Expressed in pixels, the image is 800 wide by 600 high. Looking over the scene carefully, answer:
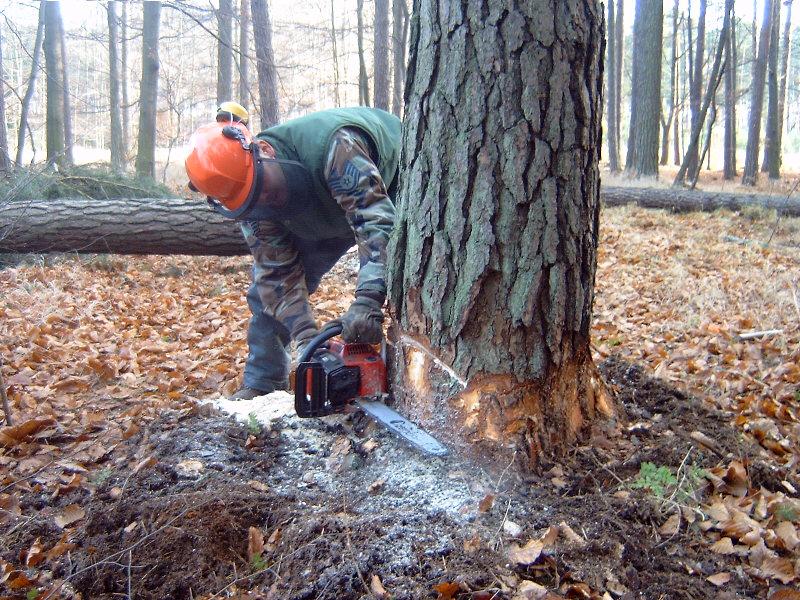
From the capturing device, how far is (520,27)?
2123 millimetres

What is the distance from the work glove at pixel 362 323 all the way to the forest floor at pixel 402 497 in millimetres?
362

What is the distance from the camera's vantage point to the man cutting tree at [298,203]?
3.14 meters

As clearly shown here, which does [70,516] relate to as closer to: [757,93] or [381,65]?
[381,65]

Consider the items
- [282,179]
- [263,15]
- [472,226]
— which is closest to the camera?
[472,226]

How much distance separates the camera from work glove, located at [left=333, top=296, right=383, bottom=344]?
2.80m

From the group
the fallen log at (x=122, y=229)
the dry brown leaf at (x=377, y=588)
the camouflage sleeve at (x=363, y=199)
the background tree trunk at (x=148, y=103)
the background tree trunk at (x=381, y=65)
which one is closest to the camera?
the dry brown leaf at (x=377, y=588)

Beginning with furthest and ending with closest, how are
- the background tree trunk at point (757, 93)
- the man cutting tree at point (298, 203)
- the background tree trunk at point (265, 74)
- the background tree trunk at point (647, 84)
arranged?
1. the background tree trunk at point (757, 93)
2. the background tree trunk at point (647, 84)
3. the background tree trunk at point (265, 74)
4. the man cutting tree at point (298, 203)

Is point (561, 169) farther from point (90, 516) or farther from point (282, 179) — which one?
point (90, 516)

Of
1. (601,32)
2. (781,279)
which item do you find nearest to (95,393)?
(601,32)

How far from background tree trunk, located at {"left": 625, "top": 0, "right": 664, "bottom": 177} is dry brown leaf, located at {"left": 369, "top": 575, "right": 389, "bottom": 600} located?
14.4m

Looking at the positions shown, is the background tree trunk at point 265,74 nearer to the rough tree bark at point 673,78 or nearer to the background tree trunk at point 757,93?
the background tree trunk at point 757,93

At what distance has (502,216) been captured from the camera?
88.3 inches

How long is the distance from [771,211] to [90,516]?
10571 mm

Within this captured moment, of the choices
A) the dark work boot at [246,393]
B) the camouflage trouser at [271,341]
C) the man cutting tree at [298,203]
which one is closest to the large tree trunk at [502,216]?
the man cutting tree at [298,203]
